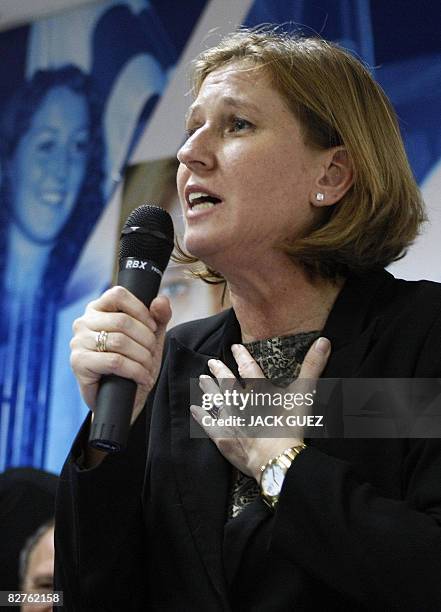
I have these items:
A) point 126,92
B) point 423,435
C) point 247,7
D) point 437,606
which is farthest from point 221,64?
point 126,92

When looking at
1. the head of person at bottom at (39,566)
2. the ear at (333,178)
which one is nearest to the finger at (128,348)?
the ear at (333,178)

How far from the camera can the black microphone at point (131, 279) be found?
102 centimetres

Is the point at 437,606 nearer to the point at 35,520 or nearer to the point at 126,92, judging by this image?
the point at 35,520

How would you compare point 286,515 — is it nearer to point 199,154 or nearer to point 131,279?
point 131,279

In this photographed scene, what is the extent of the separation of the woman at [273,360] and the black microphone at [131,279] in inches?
1.2

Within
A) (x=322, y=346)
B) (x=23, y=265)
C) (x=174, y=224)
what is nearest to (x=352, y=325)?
(x=322, y=346)

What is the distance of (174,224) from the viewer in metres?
2.43

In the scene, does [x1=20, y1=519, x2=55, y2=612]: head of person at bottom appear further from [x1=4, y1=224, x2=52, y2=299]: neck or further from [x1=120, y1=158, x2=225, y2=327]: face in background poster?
[x1=4, y1=224, x2=52, y2=299]: neck

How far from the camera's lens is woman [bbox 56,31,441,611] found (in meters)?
1.10

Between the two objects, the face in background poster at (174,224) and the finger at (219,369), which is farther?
the face in background poster at (174,224)

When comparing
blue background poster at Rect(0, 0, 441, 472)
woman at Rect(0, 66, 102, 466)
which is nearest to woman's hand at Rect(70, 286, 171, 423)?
blue background poster at Rect(0, 0, 441, 472)

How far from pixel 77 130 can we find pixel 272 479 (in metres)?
2.17

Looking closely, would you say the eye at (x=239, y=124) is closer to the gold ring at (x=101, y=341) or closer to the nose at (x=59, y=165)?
the gold ring at (x=101, y=341)

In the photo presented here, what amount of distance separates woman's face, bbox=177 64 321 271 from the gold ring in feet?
1.19
